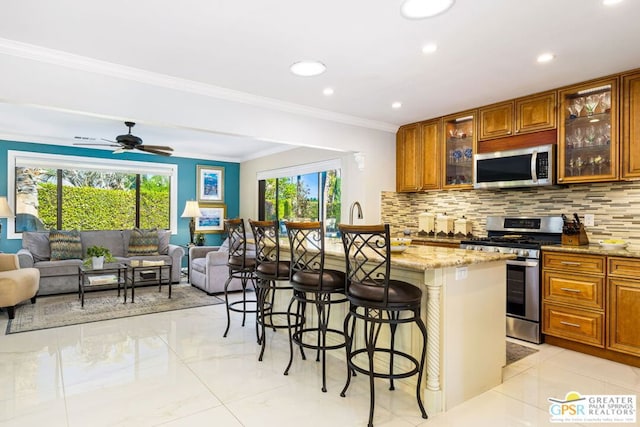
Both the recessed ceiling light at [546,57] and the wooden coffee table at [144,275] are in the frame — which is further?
the wooden coffee table at [144,275]

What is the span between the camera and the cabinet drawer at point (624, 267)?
3035mm

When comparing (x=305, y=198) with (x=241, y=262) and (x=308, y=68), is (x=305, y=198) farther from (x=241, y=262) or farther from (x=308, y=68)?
(x=308, y=68)

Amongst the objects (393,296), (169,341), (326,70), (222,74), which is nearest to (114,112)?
(222,74)

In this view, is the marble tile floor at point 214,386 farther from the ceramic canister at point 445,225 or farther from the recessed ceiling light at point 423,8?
the recessed ceiling light at point 423,8

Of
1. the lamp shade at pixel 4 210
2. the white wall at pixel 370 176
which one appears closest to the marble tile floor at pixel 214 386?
the white wall at pixel 370 176

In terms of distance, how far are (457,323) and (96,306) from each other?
4464 millimetres

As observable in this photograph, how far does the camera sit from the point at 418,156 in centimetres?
517

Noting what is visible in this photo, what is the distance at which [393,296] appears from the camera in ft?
7.25

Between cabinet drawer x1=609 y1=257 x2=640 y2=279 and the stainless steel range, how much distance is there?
0.57 metres

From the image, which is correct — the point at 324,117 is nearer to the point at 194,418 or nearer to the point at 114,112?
the point at 114,112

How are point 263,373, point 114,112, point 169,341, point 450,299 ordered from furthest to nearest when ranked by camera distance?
point 169,341 → point 114,112 → point 263,373 → point 450,299

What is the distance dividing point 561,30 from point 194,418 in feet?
11.4

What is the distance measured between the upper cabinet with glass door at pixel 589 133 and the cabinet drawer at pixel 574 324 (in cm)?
125

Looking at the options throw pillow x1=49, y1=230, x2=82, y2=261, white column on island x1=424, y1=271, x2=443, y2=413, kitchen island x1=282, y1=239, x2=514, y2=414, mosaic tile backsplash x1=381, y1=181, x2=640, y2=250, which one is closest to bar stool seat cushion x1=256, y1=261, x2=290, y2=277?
kitchen island x1=282, y1=239, x2=514, y2=414
